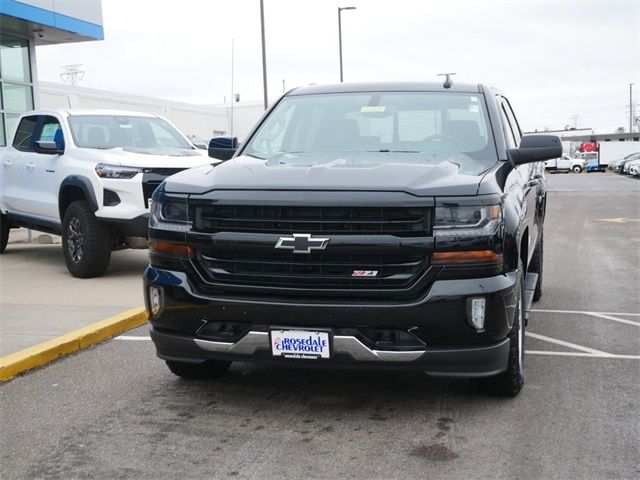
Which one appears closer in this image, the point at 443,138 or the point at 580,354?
the point at 443,138

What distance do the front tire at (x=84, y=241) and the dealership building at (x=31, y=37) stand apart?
6772 mm

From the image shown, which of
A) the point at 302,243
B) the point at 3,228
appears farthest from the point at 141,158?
the point at 302,243

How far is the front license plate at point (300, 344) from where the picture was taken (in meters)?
4.30

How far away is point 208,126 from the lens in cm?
6056

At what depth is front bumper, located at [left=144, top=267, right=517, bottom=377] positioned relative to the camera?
4.22 meters

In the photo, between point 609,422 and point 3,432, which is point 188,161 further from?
point 609,422

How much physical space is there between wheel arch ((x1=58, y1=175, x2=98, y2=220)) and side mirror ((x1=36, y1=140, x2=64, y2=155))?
1.44ft

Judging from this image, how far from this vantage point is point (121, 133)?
33.8ft

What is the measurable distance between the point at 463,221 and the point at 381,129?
4.97ft

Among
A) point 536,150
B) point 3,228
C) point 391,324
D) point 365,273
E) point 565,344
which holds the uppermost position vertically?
point 536,150

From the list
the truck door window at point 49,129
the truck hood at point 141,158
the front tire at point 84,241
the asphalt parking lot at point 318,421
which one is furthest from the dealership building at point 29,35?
the asphalt parking lot at point 318,421

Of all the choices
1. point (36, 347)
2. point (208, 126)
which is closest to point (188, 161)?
point (36, 347)

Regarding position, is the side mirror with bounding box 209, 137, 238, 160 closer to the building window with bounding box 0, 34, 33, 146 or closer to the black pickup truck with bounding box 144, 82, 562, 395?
the black pickup truck with bounding box 144, 82, 562, 395

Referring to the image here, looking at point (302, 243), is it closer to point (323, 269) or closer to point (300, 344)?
point (323, 269)
